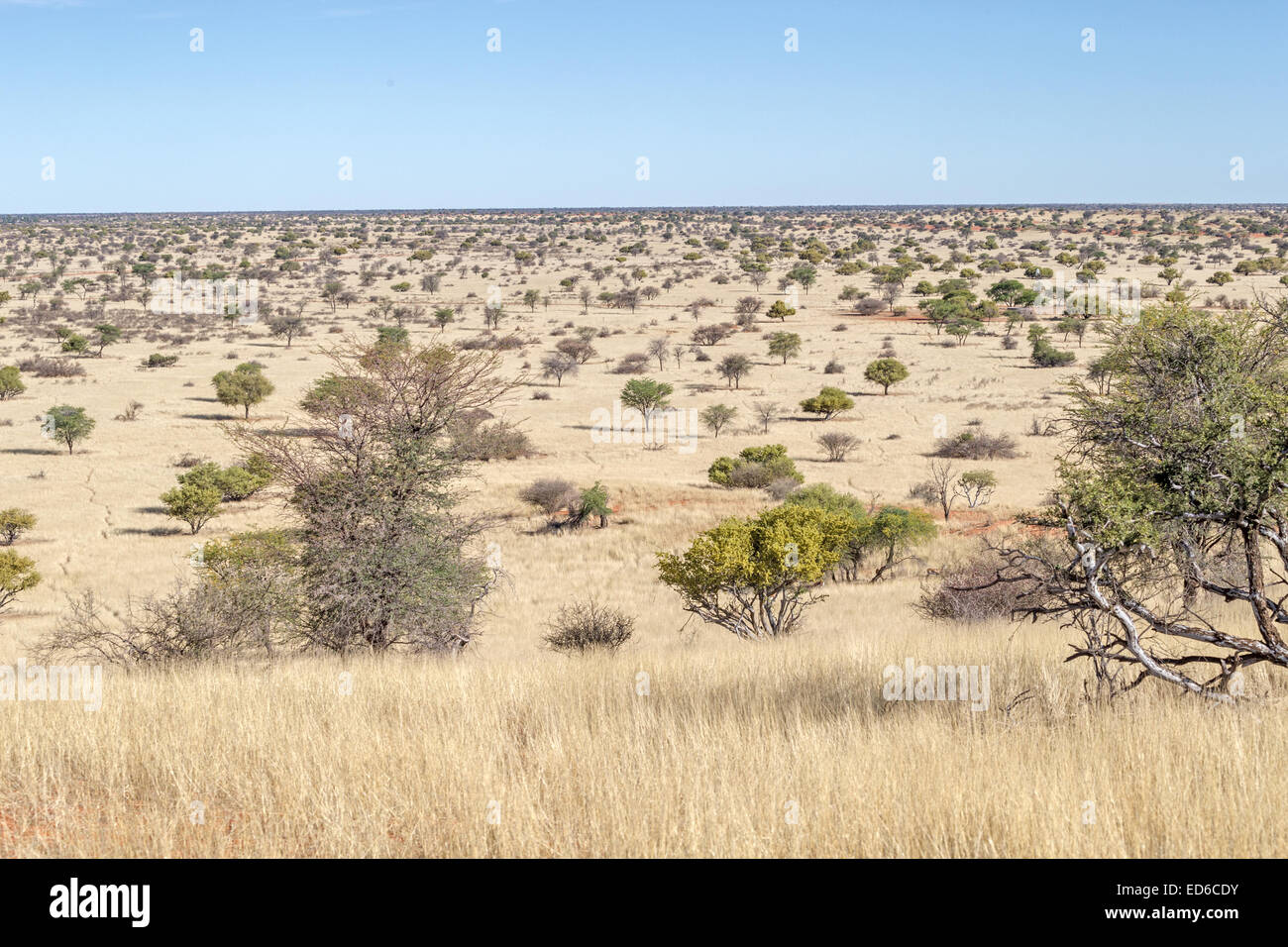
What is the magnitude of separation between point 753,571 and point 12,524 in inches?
806

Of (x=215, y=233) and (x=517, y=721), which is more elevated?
(x=215, y=233)

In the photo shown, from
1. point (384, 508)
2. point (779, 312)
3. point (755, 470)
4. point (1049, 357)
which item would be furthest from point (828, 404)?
point (384, 508)

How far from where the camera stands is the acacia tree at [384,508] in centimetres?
1427

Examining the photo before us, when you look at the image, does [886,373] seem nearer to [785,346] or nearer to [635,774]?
[785,346]

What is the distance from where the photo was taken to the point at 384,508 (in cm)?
1455

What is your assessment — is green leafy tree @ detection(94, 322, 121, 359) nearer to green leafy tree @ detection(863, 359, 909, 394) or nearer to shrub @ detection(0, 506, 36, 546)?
shrub @ detection(0, 506, 36, 546)

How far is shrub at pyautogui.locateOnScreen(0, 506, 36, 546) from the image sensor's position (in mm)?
26438

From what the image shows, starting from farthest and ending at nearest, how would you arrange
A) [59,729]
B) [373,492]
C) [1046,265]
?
[1046,265] < [373,492] < [59,729]

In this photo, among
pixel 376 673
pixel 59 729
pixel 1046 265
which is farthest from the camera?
pixel 1046 265

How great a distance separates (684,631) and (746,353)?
39.8 metres

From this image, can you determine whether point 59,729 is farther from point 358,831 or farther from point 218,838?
point 358,831

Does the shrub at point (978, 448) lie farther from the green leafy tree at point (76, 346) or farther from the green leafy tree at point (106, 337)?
the green leafy tree at point (106, 337)
